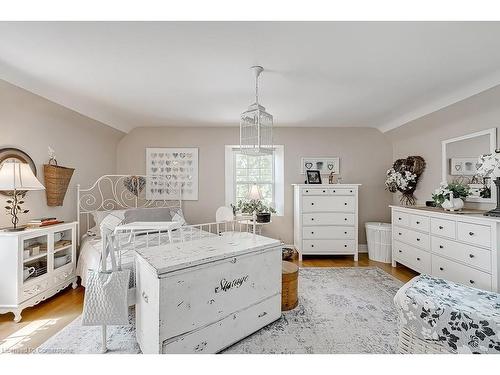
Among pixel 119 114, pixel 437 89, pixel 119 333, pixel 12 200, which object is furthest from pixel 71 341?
pixel 437 89

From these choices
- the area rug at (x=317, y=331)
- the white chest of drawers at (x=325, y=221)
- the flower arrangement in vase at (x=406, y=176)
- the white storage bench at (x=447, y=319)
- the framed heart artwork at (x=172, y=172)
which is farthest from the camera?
the framed heart artwork at (x=172, y=172)

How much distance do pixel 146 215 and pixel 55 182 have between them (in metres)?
1.16

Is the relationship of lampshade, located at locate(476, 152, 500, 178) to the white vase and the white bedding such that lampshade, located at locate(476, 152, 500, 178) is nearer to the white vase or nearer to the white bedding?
the white vase

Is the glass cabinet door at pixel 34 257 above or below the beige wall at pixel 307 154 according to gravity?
below

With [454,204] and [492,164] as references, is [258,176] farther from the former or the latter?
[492,164]

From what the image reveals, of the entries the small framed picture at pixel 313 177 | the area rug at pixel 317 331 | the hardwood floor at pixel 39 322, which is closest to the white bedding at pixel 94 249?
the hardwood floor at pixel 39 322

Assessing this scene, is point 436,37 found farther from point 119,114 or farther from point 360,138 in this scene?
point 119,114

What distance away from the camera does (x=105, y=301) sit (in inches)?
64.7

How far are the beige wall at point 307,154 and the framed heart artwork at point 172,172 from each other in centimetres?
15

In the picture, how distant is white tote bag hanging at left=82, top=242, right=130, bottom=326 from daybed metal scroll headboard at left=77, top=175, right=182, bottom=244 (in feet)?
8.64

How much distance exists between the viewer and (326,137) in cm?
451

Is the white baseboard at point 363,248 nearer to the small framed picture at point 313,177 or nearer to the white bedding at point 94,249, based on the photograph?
the small framed picture at point 313,177

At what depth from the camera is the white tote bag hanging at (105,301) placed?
1640mm

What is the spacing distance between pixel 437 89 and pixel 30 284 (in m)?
4.85
